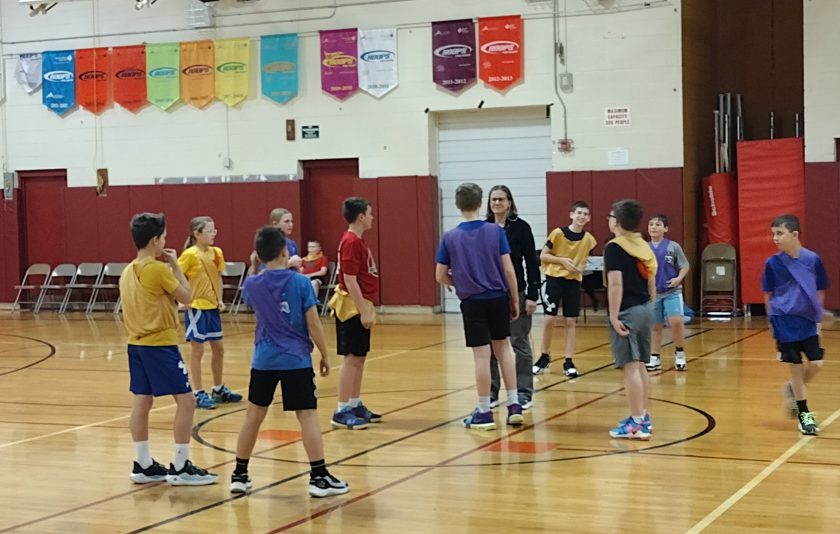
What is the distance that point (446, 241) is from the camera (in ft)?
26.1

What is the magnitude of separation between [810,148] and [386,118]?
22.2ft

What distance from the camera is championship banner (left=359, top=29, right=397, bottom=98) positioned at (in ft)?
61.2

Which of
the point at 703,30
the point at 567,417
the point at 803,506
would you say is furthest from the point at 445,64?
the point at 803,506

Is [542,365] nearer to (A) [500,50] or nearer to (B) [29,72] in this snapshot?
(A) [500,50]

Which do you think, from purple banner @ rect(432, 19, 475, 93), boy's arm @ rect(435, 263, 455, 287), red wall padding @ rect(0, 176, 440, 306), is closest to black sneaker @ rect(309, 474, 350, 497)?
boy's arm @ rect(435, 263, 455, 287)

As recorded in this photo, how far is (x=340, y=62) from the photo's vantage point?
62.2 feet

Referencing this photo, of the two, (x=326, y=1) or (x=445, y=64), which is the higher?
(x=326, y=1)

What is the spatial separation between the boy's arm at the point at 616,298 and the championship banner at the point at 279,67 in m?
12.5

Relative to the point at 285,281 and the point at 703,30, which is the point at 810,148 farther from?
the point at 285,281

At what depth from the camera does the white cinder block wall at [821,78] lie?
1620 cm

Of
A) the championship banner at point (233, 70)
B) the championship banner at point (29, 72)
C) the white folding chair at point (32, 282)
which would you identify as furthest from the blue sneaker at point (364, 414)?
the championship banner at point (29, 72)

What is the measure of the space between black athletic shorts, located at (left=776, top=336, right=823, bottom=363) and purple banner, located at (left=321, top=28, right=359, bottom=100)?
12.3m

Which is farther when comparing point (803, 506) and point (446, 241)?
point (446, 241)

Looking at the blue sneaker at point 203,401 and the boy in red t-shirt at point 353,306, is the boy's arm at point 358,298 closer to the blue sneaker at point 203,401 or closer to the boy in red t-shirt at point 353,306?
the boy in red t-shirt at point 353,306
